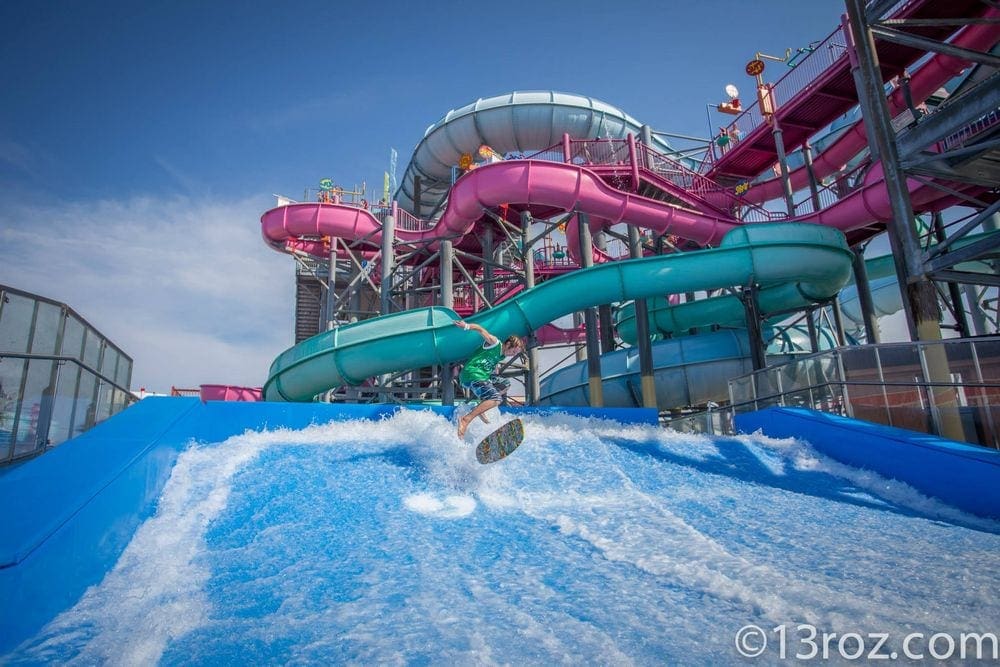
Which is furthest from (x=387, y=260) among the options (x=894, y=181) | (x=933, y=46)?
(x=933, y=46)

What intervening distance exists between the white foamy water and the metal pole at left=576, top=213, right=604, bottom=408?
273 inches

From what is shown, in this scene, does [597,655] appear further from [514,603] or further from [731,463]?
[731,463]

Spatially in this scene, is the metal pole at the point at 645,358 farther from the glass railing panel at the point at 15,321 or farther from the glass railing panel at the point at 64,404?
the glass railing panel at the point at 15,321

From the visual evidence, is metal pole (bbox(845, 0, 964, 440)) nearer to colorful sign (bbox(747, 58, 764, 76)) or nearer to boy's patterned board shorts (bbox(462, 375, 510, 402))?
colorful sign (bbox(747, 58, 764, 76))

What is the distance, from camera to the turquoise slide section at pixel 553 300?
9.73 m

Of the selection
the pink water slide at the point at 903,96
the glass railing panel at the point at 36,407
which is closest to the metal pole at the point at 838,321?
the pink water slide at the point at 903,96

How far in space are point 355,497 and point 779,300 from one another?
12391mm

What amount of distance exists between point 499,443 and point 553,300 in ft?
16.6

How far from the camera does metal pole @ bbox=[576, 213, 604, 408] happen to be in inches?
502

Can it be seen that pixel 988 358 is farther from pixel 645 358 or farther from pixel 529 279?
pixel 529 279

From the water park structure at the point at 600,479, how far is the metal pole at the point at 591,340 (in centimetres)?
9

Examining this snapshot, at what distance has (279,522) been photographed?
390 centimetres

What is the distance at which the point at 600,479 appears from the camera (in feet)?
17.6

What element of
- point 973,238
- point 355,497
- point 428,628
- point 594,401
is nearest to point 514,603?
point 428,628
